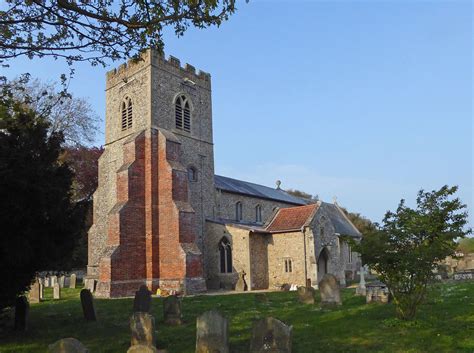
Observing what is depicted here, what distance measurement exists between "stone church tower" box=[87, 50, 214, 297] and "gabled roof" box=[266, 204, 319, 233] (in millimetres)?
4558

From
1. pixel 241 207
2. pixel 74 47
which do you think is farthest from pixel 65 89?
pixel 241 207

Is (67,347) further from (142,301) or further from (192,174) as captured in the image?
(192,174)

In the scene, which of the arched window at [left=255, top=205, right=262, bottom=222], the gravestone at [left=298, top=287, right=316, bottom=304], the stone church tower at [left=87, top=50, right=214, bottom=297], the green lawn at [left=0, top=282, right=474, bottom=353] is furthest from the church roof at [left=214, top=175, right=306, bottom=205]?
the green lawn at [left=0, top=282, right=474, bottom=353]

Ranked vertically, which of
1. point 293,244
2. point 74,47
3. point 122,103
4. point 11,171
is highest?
point 122,103

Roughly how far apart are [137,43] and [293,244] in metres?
21.4

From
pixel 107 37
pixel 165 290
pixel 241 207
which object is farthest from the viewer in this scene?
pixel 241 207

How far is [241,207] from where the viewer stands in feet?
104

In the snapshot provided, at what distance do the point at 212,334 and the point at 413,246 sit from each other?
19.5 feet

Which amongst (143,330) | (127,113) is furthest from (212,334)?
(127,113)

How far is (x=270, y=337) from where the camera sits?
783 cm

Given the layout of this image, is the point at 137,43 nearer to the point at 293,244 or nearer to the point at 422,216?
the point at 422,216

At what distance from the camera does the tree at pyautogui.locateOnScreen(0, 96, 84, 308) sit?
9.45m

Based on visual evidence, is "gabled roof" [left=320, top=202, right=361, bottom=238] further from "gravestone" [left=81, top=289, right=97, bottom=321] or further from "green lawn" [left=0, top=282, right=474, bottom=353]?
"gravestone" [left=81, top=289, right=97, bottom=321]

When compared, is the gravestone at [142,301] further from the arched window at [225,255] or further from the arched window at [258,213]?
the arched window at [258,213]
